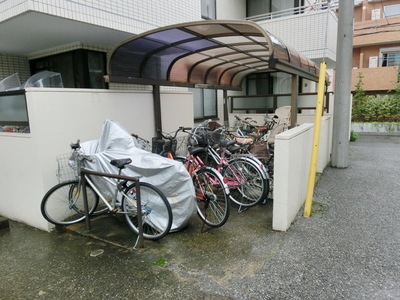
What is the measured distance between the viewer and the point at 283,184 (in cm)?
353

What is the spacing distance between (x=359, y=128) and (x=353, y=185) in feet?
33.8

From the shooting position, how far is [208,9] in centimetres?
946

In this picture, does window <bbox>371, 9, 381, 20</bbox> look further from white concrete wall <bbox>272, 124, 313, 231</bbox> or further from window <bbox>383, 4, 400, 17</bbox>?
white concrete wall <bbox>272, 124, 313, 231</bbox>

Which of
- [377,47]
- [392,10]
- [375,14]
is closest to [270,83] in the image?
[377,47]

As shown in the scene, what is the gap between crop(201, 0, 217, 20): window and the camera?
9.17 metres

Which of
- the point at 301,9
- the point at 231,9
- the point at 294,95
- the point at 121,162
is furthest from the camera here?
the point at 301,9

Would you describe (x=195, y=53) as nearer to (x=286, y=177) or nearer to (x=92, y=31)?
(x=92, y=31)

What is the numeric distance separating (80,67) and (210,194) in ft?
13.8

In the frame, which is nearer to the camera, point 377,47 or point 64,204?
point 64,204

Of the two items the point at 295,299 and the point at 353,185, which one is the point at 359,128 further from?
the point at 295,299

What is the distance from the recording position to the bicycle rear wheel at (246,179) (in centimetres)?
447

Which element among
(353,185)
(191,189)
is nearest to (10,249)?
(191,189)

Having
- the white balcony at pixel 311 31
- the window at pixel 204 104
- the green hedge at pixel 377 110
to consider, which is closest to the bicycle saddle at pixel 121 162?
the window at pixel 204 104

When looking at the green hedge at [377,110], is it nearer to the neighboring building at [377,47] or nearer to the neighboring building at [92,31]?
the neighboring building at [377,47]
